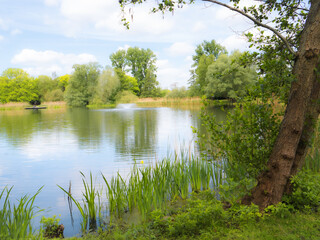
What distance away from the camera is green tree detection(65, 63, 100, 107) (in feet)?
212

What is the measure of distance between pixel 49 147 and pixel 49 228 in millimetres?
11146

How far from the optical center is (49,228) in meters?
4.64

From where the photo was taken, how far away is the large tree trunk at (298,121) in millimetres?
3871

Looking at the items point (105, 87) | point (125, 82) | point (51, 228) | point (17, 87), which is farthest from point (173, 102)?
point (51, 228)

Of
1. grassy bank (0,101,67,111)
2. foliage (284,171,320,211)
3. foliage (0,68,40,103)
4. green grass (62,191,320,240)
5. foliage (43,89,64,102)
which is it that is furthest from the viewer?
foliage (0,68,40,103)

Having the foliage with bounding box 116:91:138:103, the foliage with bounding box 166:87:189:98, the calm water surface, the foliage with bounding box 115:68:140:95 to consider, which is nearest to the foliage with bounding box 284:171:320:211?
the calm water surface

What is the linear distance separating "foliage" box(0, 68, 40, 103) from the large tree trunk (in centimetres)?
Answer: 8059

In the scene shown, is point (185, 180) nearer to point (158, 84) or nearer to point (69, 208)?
point (69, 208)

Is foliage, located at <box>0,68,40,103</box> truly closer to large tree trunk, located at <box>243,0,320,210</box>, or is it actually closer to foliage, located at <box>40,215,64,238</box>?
foliage, located at <box>40,215,64,238</box>

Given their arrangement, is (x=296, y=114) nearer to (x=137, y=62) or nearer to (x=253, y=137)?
(x=253, y=137)

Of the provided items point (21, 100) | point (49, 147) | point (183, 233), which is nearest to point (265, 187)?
point (183, 233)

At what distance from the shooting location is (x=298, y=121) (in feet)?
12.8

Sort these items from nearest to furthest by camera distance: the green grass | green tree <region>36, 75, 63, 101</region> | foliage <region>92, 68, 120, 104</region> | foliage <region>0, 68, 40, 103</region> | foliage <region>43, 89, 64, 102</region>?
the green grass
foliage <region>92, 68, 120, 104</region>
foliage <region>43, 89, 64, 102</region>
foliage <region>0, 68, 40, 103</region>
green tree <region>36, 75, 63, 101</region>

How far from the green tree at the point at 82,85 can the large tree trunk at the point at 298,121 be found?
63.6 meters
